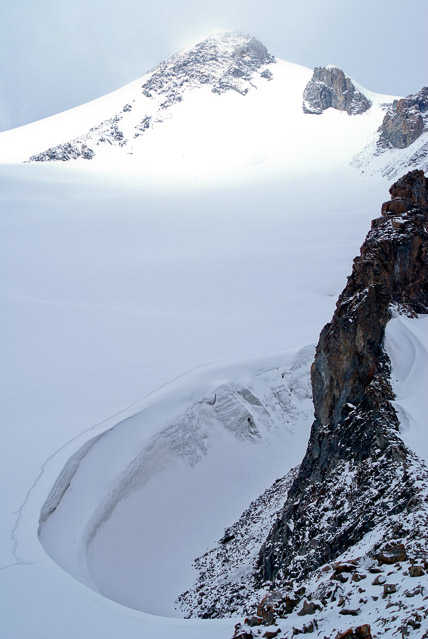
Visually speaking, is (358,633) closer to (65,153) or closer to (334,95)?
(65,153)

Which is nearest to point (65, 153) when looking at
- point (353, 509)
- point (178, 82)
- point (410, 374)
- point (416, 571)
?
point (178, 82)

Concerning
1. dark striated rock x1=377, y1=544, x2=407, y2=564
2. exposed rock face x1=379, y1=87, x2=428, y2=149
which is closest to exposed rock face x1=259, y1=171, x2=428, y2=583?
dark striated rock x1=377, y1=544, x2=407, y2=564

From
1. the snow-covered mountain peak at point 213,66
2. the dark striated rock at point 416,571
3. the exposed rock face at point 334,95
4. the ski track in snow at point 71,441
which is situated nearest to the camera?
the dark striated rock at point 416,571

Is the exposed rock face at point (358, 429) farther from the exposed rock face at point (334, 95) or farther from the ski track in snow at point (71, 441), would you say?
the exposed rock face at point (334, 95)

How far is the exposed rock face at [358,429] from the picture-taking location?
801cm

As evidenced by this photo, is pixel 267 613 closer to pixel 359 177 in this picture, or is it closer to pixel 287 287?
pixel 287 287

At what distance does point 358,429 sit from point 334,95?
106 metres

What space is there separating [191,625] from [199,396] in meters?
12.3

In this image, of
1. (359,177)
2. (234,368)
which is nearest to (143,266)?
(234,368)

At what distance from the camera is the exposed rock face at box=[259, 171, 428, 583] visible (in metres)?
8.01

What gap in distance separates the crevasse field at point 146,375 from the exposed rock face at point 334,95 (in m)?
44.3

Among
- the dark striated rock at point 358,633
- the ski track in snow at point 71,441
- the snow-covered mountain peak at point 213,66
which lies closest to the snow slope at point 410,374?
the dark striated rock at point 358,633

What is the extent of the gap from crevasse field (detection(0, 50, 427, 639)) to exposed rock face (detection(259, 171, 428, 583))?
94cm

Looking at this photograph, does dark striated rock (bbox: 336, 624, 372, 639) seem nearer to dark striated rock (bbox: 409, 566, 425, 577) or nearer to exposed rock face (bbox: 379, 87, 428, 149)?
dark striated rock (bbox: 409, 566, 425, 577)
